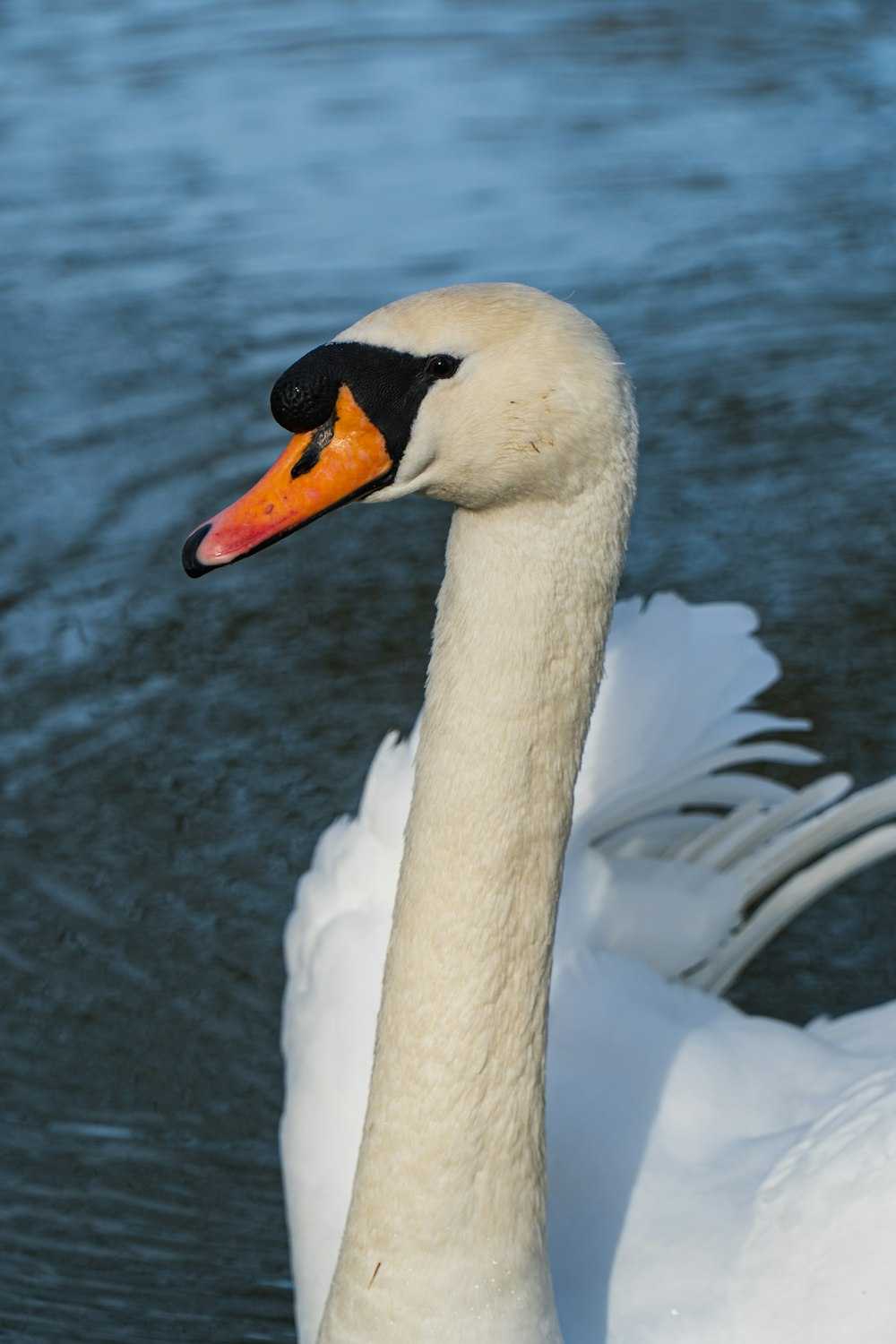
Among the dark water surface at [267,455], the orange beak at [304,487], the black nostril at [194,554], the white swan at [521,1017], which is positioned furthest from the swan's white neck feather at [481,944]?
the dark water surface at [267,455]

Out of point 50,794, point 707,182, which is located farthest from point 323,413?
point 707,182

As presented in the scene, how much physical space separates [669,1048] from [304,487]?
138 cm

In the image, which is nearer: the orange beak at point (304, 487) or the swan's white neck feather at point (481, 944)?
the orange beak at point (304, 487)

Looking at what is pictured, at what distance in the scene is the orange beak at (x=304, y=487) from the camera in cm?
192

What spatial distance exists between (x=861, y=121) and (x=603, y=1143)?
6762 mm

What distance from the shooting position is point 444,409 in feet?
6.36

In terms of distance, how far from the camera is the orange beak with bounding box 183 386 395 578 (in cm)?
192

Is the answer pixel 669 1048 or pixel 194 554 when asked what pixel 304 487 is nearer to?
pixel 194 554

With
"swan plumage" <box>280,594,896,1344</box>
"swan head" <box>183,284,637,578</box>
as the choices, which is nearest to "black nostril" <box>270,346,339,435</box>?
"swan head" <box>183,284,637,578</box>

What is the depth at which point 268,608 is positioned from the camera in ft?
17.6

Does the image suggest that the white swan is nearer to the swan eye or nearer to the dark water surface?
the swan eye

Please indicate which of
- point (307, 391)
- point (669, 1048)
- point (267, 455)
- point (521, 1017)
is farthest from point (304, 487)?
point (267, 455)

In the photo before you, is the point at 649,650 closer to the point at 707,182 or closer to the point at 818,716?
the point at 818,716

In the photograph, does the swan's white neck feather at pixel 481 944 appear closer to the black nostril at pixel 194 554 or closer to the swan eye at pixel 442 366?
the swan eye at pixel 442 366
